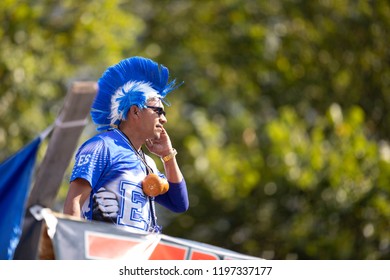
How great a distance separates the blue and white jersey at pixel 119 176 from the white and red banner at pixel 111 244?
0.17 m

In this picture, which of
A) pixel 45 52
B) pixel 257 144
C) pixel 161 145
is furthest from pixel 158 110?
pixel 257 144

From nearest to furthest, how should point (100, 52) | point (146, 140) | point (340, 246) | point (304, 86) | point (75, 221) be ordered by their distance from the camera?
point (75, 221), point (146, 140), point (340, 246), point (100, 52), point (304, 86)

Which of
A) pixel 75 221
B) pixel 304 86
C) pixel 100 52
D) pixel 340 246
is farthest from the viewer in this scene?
pixel 304 86

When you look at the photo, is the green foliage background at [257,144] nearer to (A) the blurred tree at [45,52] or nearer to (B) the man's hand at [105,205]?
(A) the blurred tree at [45,52]

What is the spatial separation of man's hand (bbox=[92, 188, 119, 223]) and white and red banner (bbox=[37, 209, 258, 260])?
0.49 ft

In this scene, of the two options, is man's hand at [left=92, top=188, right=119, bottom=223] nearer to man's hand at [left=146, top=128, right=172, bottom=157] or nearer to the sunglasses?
man's hand at [left=146, top=128, right=172, bottom=157]

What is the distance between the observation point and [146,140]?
5.57 meters

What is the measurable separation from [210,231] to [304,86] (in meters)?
4.87

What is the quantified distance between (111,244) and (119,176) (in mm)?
498

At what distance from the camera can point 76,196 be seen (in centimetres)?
521

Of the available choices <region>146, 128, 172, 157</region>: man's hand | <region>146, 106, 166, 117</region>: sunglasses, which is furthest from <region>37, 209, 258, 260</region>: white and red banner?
<region>146, 106, 166, 117</region>: sunglasses

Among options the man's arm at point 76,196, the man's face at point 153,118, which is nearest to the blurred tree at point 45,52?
the man's face at point 153,118
